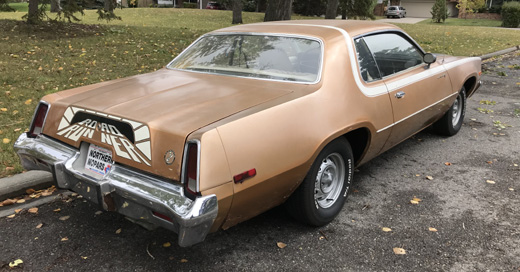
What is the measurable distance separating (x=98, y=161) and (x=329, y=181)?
66.6 inches

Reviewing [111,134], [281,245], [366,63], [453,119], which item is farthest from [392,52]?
[111,134]

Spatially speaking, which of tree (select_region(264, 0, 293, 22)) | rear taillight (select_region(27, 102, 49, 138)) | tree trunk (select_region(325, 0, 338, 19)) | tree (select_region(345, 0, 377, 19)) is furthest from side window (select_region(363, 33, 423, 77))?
tree (select_region(345, 0, 377, 19))

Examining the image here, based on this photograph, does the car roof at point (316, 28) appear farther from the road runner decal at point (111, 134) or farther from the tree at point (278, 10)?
the tree at point (278, 10)

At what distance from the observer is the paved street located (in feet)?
9.27

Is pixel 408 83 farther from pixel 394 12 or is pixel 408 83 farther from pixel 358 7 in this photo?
pixel 394 12

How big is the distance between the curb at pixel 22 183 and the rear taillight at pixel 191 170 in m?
1.94

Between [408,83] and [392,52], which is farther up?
[392,52]

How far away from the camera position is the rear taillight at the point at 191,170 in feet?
7.55

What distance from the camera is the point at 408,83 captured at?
4.05 meters

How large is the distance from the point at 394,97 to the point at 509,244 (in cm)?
148

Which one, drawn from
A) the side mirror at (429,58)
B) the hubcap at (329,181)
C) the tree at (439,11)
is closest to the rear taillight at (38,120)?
the hubcap at (329,181)

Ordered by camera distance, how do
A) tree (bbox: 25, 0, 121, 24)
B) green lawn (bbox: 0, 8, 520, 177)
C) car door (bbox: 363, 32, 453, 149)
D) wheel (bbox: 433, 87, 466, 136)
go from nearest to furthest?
car door (bbox: 363, 32, 453, 149) < wheel (bbox: 433, 87, 466, 136) < green lawn (bbox: 0, 8, 520, 177) < tree (bbox: 25, 0, 121, 24)

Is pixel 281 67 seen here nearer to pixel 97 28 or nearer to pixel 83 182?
pixel 83 182

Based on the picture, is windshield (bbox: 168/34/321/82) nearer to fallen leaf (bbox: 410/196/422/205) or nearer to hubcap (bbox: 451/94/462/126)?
fallen leaf (bbox: 410/196/422/205)
